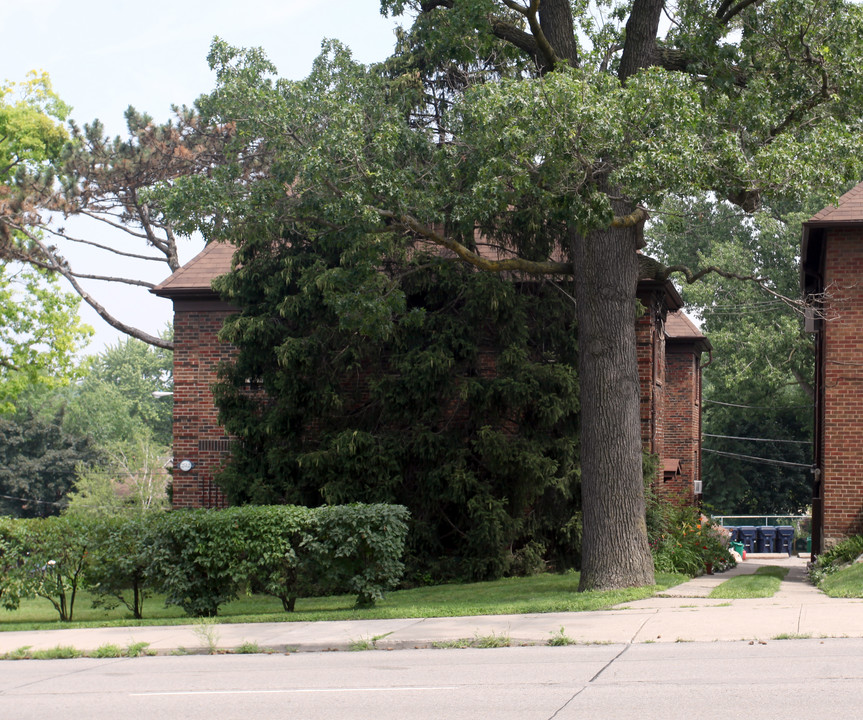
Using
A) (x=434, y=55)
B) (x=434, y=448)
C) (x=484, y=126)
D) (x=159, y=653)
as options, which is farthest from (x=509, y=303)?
(x=159, y=653)

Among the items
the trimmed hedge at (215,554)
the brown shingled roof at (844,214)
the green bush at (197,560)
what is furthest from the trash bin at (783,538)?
the green bush at (197,560)

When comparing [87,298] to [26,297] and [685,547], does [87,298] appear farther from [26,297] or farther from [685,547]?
[685,547]

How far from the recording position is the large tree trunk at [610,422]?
1514 centimetres

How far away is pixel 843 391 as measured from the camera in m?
19.1

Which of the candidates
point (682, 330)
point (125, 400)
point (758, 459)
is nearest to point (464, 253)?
point (682, 330)

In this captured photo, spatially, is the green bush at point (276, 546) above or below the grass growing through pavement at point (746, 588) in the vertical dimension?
above

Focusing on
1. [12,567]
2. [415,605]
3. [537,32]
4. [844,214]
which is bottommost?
[415,605]

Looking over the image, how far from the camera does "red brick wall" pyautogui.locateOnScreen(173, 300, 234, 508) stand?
23.0m

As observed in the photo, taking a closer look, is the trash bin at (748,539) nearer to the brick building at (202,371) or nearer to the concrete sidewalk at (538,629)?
the brick building at (202,371)

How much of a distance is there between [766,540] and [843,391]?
2452 cm

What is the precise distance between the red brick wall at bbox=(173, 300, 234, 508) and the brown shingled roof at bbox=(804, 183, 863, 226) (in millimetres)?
12969

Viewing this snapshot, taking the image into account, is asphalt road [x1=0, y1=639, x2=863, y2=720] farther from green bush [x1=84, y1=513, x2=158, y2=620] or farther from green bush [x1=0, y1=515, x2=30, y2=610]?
green bush [x1=0, y1=515, x2=30, y2=610]

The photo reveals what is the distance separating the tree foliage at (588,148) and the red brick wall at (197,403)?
23.6ft

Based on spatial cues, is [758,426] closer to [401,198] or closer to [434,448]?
[434,448]
